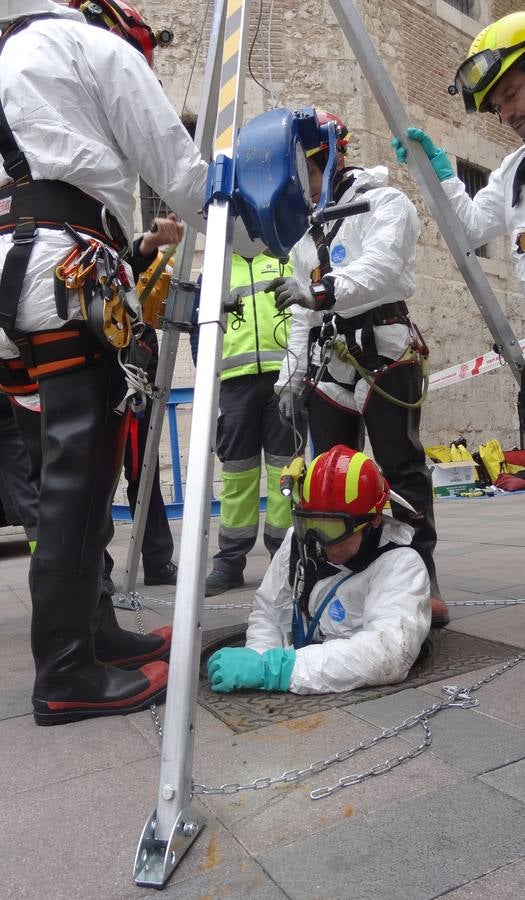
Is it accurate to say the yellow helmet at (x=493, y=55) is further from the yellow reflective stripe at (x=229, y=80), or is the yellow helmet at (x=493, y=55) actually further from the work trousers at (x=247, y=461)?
the work trousers at (x=247, y=461)

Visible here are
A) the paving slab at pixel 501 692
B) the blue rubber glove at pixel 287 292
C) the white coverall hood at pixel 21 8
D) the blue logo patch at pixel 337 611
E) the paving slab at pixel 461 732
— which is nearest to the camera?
the paving slab at pixel 461 732

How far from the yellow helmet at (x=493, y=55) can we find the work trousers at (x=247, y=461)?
1708mm

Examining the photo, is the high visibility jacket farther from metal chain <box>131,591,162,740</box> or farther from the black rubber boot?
the black rubber boot

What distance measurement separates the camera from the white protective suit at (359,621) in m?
1.93

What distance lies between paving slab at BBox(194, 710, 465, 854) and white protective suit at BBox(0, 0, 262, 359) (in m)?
1.14

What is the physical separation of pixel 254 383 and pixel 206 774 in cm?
236

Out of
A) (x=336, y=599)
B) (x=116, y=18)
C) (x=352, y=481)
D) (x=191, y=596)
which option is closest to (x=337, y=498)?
(x=352, y=481)

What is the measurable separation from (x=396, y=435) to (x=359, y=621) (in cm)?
79

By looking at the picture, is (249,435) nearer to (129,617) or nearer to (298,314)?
(298,314)

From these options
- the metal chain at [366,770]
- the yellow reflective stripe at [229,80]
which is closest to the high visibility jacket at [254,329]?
the yellow reflective stripe at [229,80]

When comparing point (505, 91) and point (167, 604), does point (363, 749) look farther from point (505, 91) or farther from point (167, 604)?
point (505, 91)

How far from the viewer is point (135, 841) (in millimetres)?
1251

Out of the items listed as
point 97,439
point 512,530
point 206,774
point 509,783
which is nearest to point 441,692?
point 509,783

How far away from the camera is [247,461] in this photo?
12.0ft
